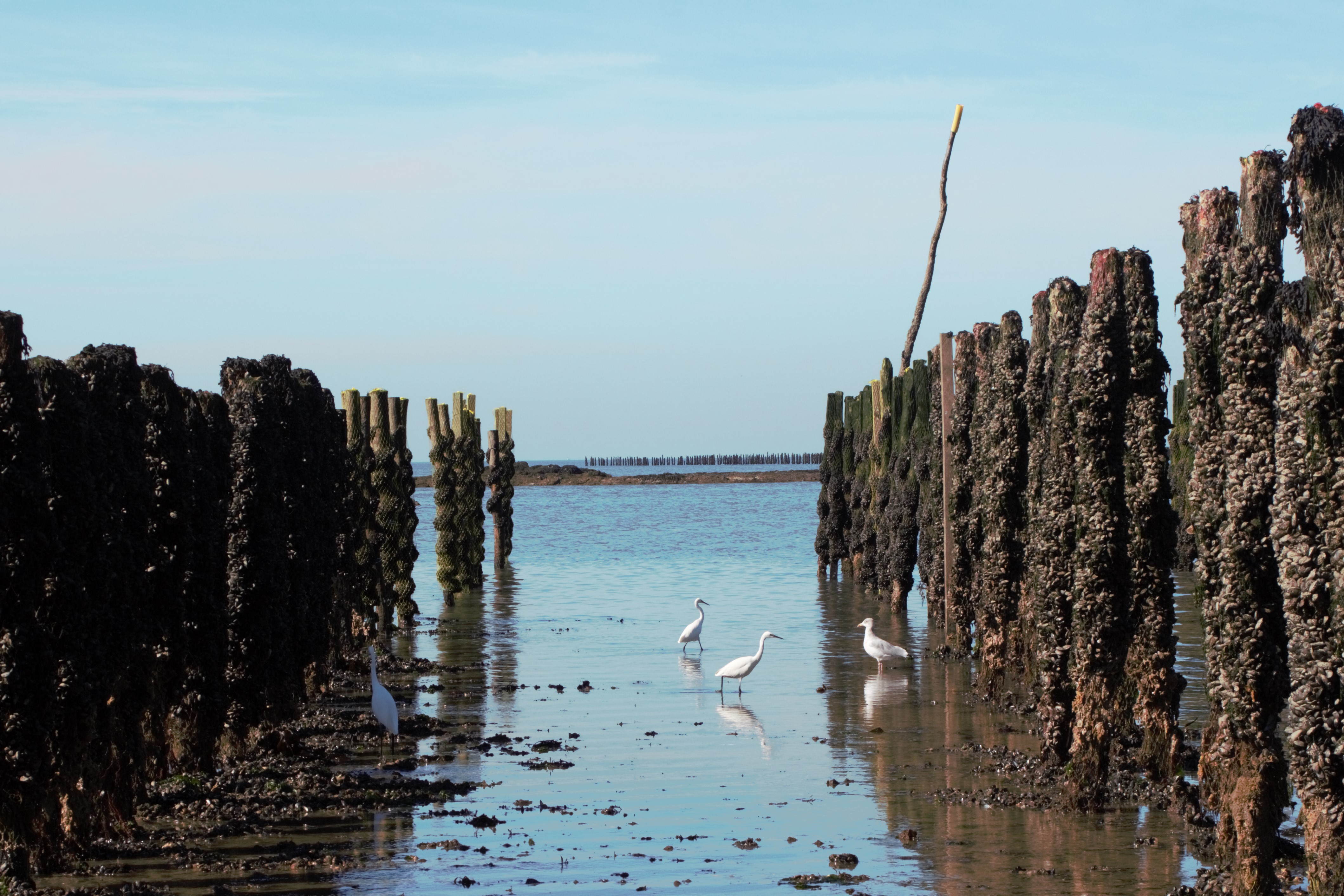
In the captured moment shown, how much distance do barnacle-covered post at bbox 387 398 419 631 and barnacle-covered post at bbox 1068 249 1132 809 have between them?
12.4 m

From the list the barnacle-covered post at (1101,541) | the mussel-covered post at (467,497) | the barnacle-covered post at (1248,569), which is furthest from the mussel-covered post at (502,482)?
the barnacle-covered post at (1248,569)

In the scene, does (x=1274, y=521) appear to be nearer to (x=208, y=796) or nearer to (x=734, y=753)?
(x=734, y=753)

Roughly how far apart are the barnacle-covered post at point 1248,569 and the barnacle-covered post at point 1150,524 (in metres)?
1.78

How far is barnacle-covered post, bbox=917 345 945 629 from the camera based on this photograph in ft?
61.9

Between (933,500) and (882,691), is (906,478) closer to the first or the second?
(933,500)

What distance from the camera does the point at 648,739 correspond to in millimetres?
12789

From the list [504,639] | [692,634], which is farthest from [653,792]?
[504,639]

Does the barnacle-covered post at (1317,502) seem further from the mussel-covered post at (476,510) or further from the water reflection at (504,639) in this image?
the mussel-covered post at (476,510)

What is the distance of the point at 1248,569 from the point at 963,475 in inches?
364

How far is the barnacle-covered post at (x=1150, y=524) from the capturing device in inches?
379

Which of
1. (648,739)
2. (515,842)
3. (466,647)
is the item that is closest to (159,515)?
(515,842)

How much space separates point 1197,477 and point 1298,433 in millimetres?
1300

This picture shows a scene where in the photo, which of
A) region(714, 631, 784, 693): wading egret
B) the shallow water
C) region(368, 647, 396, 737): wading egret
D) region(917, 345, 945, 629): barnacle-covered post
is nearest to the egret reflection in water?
the shallow water

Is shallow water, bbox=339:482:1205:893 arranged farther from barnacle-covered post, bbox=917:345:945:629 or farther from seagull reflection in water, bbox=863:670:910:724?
barnacle-covered post, bbox=917:345:945:629
